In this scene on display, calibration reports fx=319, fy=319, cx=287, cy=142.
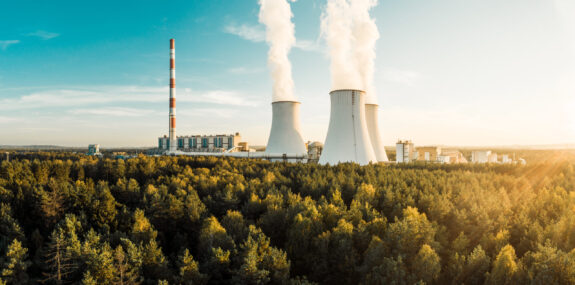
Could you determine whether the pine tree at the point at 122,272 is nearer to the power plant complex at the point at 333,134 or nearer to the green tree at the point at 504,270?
the green tree at the point at 504,270

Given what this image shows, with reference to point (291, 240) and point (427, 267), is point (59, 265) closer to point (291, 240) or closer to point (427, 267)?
point (291, 240)

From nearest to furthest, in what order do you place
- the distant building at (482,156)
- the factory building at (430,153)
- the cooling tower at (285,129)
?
the cooling tower at (285,129) < the factory building at (430,153) < the distant building at (482,156)

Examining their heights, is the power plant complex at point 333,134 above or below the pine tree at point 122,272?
above

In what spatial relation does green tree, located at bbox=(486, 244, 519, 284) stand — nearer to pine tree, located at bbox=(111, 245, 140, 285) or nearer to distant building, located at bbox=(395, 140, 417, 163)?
pine tree, located at bbox=(111, 245, 140, 285)

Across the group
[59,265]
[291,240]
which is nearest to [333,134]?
[291,240]

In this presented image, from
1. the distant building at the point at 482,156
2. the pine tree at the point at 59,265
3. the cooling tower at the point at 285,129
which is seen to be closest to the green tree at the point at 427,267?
the pine tree at the point at 59,265

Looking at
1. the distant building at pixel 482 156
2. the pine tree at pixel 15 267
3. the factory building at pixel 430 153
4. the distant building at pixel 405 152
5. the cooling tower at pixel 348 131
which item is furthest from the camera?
the distant building at pixel 482 156

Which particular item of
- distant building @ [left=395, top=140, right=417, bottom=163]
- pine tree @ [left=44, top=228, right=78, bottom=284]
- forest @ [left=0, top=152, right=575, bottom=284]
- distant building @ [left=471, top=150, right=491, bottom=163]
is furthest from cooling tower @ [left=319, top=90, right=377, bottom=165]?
distant building @ [left=471, top=150, right=491, bottom=163]
